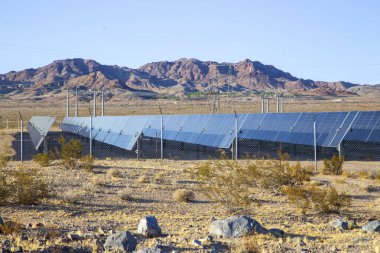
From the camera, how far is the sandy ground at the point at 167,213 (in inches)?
384

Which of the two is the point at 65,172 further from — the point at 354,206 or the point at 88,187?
the point at 354,206

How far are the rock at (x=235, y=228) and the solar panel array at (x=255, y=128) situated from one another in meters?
13.9

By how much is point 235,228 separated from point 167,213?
3.98 meters

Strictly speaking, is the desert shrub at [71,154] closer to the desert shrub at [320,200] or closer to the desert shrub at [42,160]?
the desert shrub at [42,160]

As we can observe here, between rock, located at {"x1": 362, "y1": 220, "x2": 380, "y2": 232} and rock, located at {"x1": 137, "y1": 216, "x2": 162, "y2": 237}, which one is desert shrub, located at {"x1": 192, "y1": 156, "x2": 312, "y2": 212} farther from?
rock, located at {"x1": 137, "y1": 216, "x2": 162, "y2": 237}

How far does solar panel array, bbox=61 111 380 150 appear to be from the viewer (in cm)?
2609

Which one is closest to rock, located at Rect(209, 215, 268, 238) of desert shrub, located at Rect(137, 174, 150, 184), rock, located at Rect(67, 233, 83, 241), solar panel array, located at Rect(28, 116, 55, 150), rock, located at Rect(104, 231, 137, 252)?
rock, located at Rect(104, 231, 137, 252)

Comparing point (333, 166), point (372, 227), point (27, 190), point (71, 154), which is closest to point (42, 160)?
point (71, 154)

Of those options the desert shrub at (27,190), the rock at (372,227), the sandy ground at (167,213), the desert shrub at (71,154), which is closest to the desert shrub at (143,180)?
the sandy ground at (167,213)

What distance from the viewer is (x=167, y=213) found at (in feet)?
46.3

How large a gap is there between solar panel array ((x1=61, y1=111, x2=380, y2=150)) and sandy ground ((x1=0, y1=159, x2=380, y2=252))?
4834 millimetres

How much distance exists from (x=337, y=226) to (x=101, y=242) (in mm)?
5086

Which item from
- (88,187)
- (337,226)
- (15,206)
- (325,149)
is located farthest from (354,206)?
(325,149)

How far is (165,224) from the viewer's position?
12.3m
